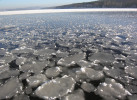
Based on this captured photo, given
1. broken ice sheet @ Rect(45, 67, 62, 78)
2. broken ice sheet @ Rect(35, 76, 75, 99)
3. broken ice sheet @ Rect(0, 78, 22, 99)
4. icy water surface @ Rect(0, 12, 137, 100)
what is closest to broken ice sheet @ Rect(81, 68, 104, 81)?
icy water surface @ Rect(0, 12, 137, 100)

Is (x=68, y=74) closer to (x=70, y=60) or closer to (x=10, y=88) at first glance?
(x=70, y=60)

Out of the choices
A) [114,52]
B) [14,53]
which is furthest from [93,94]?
[14,53]

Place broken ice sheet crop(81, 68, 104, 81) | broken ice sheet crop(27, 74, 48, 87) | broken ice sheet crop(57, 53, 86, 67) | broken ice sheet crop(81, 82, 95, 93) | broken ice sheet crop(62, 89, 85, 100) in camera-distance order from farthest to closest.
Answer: broken ice sheet crop(57, 53, 86, 67) < broken ice sheet crop(81, 68, 104, 81) < broken ice sheet crop(27, 74, 48, 87) < broken ice sheet crop(81, 82, 95, 93) < broken ice sheet crop(62, 89, 85, 100)

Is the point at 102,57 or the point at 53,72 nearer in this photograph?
the point at 53,72

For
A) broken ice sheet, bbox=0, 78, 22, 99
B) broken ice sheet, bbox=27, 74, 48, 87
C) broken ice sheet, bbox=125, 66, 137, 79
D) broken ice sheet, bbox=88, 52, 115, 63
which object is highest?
broken ice sheet, bbox=0, 78, 22, 99

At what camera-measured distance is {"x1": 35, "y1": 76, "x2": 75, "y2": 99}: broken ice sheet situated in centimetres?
135

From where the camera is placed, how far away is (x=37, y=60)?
2.24 m

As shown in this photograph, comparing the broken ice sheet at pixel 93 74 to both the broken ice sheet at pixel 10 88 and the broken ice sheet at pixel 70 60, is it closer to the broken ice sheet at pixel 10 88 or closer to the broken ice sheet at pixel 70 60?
the broken ice sheet at pixel 70 60

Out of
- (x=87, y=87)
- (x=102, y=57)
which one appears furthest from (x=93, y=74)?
(x=102, y=57)

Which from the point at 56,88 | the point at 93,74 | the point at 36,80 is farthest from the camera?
the point at 93,74

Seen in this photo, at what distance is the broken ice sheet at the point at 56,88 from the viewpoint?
1352 millimetres

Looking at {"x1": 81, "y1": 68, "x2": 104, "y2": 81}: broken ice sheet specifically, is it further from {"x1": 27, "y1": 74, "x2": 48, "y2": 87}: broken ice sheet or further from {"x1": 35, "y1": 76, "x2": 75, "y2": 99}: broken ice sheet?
{"x1": 27, "y1": 74, "x2": 48, "y2": 87}: broken ice sheet

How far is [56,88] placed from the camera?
4.82 feet

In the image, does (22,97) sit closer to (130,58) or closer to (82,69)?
(82,69)
